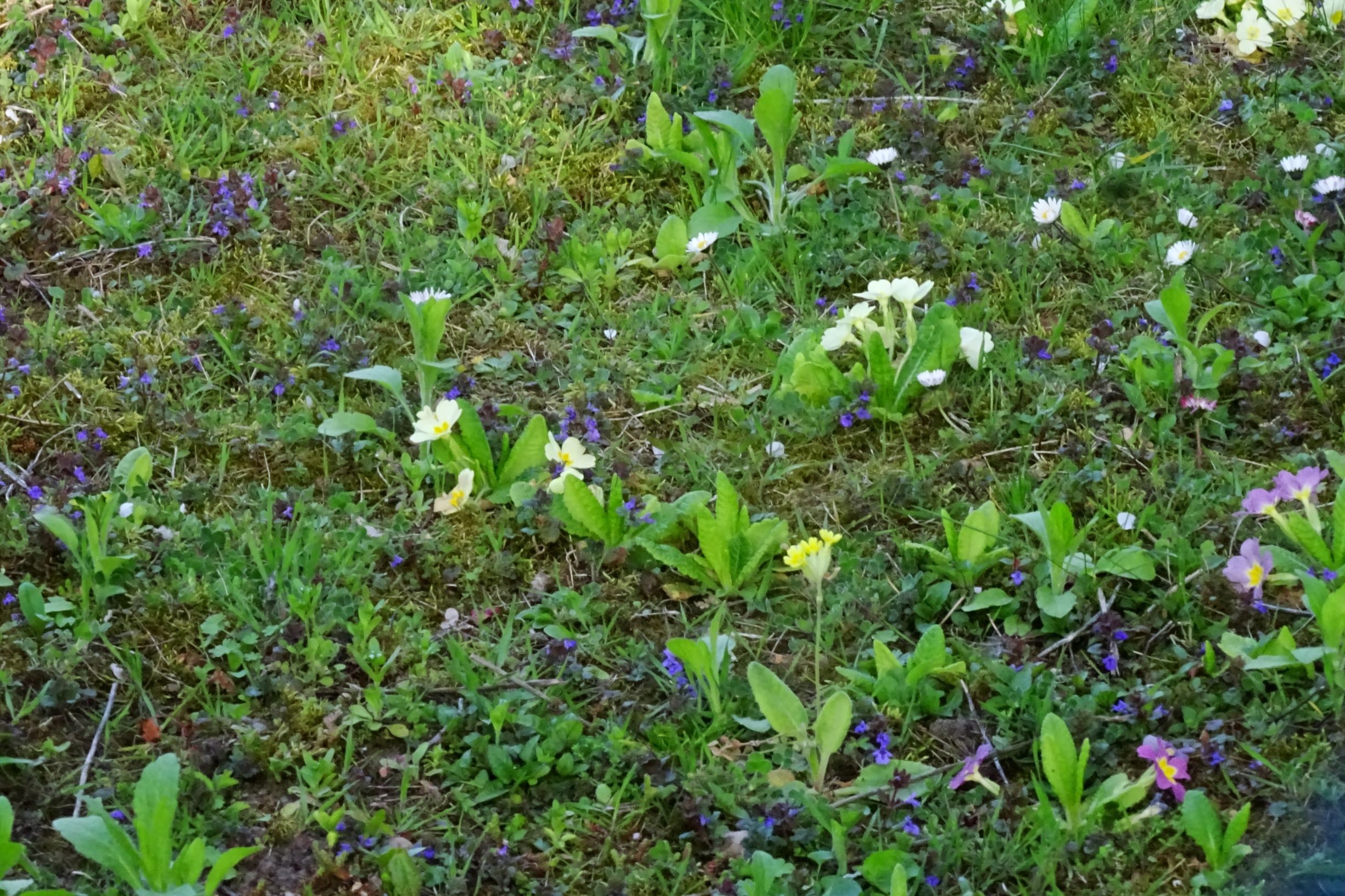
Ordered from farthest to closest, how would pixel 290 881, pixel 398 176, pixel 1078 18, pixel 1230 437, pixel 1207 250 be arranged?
pixel 1078 18, pixel 398 176, pixel 1207 250, pixel 1230 437, pixel 290 881

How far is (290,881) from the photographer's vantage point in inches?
77.9

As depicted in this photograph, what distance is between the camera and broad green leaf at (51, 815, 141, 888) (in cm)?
185

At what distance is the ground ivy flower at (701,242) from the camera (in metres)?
3.16

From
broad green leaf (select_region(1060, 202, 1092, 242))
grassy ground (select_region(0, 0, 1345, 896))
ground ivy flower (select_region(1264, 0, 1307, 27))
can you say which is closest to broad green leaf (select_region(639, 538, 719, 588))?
grassy ground (select_region(0, 0, 1345, 896))

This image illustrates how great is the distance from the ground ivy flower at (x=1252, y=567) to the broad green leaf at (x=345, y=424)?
165cm

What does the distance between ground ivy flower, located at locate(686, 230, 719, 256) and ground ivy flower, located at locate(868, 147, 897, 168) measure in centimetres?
45

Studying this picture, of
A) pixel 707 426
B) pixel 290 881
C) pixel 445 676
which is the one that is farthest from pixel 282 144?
pixel 290 881

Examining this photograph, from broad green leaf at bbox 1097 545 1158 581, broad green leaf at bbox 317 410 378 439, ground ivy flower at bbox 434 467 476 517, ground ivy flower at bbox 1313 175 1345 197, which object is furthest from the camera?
ground ivy flower at bbox 1313 175 1345 197

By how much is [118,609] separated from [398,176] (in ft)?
4.73

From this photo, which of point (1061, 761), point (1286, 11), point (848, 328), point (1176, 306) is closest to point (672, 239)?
point (848, 328)

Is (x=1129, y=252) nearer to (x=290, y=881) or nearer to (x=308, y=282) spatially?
(x=308, y=282)

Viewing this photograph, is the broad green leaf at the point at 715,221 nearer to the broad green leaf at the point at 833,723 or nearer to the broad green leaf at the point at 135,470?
the broad green leaf at the point at 135,470

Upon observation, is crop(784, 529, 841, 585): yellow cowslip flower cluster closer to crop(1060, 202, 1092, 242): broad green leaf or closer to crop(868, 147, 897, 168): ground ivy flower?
crop(1060, 202, 1092, 242): broad green leaf

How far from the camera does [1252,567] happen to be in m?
2.25
